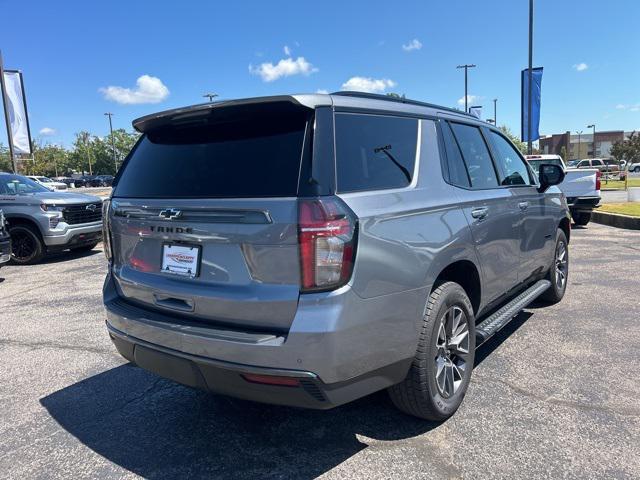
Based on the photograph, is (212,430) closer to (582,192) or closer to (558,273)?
(558,273)

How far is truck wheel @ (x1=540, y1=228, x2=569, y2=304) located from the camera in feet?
17.5

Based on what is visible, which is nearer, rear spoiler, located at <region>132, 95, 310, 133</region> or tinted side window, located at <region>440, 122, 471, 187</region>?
rear spoiler, located at <region>132, 95, 310, 133</region>

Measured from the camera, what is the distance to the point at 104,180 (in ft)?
244

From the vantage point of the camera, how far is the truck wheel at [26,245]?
30.0 feet

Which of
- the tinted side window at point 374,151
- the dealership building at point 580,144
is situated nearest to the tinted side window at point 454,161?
the tinted side window at point 374,151

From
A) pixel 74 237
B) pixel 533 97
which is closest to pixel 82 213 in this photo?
pixel 74 237

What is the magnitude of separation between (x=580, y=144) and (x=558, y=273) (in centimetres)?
11389

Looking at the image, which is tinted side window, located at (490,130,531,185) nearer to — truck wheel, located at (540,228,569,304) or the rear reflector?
truck wheel, located at (540,228,569,304)

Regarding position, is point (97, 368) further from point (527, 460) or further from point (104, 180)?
point (104, 180)

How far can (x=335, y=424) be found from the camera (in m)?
3.08

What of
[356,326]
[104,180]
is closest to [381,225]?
[356,326]

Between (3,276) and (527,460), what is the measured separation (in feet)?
28.7

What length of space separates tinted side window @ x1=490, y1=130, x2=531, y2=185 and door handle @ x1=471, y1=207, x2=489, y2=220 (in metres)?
0.71

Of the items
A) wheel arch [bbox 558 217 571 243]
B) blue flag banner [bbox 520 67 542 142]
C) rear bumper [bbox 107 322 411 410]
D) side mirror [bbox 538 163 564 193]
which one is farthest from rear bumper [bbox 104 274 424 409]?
blue flag banner [bbox 520 67 542 142]
